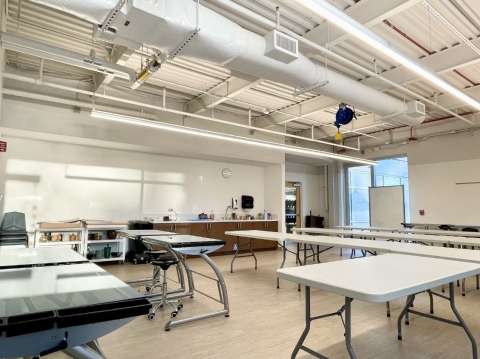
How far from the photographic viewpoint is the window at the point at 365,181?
998 centimetres

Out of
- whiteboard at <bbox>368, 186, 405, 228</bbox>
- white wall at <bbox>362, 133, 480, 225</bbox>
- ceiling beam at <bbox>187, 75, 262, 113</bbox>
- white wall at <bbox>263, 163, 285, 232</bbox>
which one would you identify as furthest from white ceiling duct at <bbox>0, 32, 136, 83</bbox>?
whiteboard at <bbox>368, 186, 405, 228</bbox>

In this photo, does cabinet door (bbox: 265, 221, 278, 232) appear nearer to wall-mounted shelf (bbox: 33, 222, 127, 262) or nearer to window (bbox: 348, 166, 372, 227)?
window (bbox: 348, 166, 372, 227)

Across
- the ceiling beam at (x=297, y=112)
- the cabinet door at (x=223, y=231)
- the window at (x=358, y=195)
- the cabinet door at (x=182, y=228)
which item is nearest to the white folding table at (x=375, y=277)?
the ceiling beam at (x=297, y=112)

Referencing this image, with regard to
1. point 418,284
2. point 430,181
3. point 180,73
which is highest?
point 180,73

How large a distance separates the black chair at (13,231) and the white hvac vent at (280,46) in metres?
3.92

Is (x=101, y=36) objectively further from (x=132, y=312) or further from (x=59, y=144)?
(x=59, y=144)

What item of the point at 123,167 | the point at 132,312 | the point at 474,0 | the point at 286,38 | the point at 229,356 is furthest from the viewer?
the point at 123,167

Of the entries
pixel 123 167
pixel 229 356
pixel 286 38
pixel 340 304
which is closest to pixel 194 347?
pixel 229 356

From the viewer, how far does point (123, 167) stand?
6.95m

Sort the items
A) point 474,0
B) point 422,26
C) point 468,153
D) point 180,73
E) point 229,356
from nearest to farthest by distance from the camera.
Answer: point 229,356 < point 474,0 < point 422,26 < point 180,73 < point 468,153

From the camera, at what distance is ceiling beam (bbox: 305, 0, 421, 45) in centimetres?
341

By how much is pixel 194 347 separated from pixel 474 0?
4.85 meters

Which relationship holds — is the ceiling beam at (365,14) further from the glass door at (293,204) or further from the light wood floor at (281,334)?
the glass door at (293,204)

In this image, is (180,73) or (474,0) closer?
(474,0)
